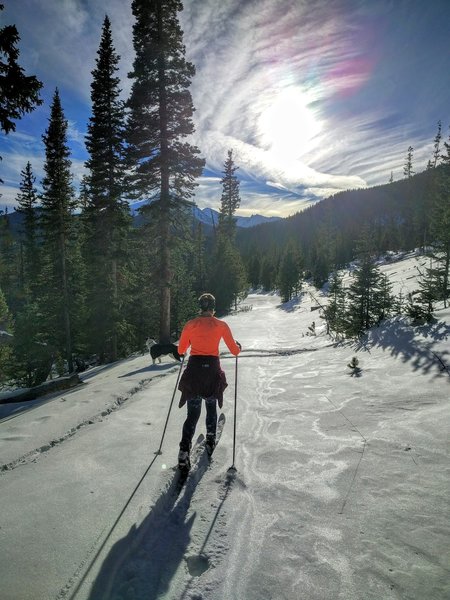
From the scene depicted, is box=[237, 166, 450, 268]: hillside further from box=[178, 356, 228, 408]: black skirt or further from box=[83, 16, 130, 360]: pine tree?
box=[178, 356, 228, 408]: black skirt

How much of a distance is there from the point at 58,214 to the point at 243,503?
22.7m

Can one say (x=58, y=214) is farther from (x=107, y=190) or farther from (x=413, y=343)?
(x=413, y=343)

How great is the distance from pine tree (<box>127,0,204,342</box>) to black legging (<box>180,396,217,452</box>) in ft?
36.8

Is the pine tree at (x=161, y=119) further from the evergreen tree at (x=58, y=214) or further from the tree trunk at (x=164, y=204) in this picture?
the evergreen tree at (x=58, y=214)

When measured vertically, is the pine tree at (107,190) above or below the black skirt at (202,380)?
above

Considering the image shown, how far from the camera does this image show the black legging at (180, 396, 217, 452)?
15.2 feet

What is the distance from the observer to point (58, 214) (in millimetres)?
21953

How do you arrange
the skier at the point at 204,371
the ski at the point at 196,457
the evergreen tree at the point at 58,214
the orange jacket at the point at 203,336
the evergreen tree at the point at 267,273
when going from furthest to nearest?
1. the evergreen tree at the point at 267,273
2. the evergreen tree at the point at 58,214
3. the orange jacket at the point at 203,336
4. the skier at the point at 204,371
5. the ski at the point at 196,457

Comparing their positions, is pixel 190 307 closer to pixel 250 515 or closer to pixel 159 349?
pixel 159 349

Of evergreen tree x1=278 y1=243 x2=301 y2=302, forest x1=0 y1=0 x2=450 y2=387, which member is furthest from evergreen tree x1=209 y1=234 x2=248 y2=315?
evergreen tree x1=278 y1=243 x2=301 y2=302

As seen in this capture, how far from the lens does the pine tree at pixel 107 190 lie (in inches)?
736

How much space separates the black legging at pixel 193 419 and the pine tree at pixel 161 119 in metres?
11.2

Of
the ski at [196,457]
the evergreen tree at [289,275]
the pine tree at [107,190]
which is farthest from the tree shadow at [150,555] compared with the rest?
the evergreen tree at [289,275]

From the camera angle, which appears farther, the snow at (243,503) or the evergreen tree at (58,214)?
the evergreen tree at (58,214)
